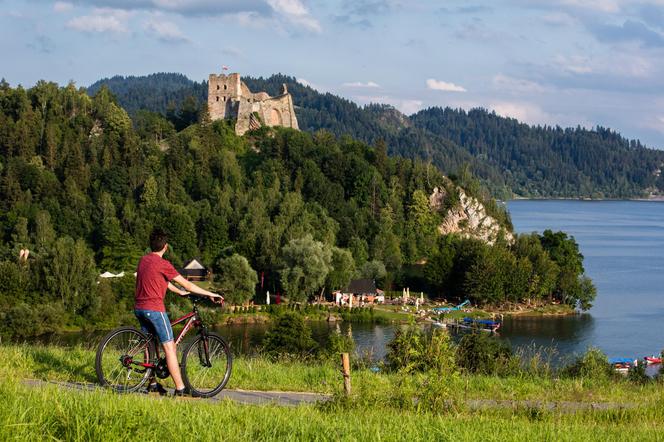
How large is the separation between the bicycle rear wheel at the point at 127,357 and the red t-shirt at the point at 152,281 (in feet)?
1.03

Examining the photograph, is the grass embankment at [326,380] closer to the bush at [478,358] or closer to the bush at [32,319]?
the bush at [478,358]

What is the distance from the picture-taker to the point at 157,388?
7.31 meters

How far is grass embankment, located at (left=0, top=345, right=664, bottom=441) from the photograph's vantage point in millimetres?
5387

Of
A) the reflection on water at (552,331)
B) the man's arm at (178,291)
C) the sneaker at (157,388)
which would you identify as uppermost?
the man's arm at (178,291)

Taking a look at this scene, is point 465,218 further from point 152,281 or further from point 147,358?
point 152,281

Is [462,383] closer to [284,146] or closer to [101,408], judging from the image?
[101,408]

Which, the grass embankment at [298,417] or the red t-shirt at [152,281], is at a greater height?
the red t-shirt at [152,281]

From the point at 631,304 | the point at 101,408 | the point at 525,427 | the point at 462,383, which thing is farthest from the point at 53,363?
the point at 631,304

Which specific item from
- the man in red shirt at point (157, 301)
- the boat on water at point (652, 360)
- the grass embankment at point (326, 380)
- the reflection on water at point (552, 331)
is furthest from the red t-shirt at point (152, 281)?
the reflection on water at point (552, 331)

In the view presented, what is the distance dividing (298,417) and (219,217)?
197ft

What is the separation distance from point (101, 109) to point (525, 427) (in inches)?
3027

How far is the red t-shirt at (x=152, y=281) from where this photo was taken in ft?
23.7

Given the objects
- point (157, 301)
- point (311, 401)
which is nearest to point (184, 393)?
point (157, 301)

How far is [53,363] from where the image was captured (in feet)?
27.9
